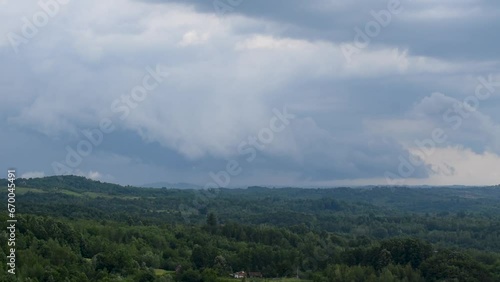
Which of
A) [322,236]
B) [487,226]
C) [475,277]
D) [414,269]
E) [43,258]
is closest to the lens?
[43,258]

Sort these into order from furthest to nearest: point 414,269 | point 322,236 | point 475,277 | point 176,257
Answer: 1. point 322,236
2. point 176,257
3. point 414,269
4. point 475,277

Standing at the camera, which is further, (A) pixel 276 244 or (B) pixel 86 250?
(A) pixel 276 244

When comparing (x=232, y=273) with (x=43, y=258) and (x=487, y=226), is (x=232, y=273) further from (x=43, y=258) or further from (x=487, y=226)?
(x=487, y=226)

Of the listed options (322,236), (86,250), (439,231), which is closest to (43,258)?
(86,250)

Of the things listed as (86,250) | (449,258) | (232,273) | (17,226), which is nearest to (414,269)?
(449,258)

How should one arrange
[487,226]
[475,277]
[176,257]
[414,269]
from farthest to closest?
[487,226] < [176,257] < [414,269] < [475,277]

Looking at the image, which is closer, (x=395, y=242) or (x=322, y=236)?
(x=395, y=242)

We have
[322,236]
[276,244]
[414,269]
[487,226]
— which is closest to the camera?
[414,269]

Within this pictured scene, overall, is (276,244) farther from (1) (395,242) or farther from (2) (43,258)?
(2) (43,258)

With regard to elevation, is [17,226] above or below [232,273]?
above

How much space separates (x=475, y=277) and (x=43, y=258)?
1987 inches

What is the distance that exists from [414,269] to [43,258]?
46508 mm

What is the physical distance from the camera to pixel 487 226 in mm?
184875

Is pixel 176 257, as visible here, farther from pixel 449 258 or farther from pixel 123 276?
pixel 449 258
